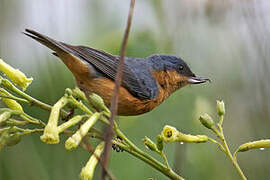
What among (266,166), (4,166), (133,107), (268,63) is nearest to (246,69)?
(268,63)

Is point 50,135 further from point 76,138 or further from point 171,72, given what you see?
point 171,72

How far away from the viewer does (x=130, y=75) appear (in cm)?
464

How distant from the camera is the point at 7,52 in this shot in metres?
4.51

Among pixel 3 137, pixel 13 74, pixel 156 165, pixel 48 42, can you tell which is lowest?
pixel 156 165

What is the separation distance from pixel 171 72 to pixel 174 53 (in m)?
0.31

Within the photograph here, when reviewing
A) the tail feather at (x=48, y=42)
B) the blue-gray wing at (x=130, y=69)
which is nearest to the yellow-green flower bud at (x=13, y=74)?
the tail feather at (x=48, y=42)

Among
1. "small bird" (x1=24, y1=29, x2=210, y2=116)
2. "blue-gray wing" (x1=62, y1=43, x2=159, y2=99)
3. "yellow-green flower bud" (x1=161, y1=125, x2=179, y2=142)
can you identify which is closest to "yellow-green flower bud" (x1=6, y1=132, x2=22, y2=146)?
"yellow-green flower bud" (x1=161, y1=125, x2=179, y2=142)

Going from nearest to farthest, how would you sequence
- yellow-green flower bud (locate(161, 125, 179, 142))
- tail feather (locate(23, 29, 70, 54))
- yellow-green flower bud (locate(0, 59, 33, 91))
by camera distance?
yellow-green flower bud (locate(161, 125, 179, 142))
yellow-green flower bud (locate(0, 59, 33, 91))
tail feather (locate(23, 29, 70, 54))

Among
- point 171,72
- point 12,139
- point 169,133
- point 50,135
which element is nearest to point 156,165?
point 169,133

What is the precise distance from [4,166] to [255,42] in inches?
99.3

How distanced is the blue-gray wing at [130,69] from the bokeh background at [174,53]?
16 centimetres

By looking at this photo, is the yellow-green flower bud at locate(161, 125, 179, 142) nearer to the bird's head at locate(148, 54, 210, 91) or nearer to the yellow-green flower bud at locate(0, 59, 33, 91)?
the yellow-green flower bud at locate(0, 59, 33, 91)

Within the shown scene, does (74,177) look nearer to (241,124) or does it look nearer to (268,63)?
(268,63)

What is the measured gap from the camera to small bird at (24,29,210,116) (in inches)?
160
